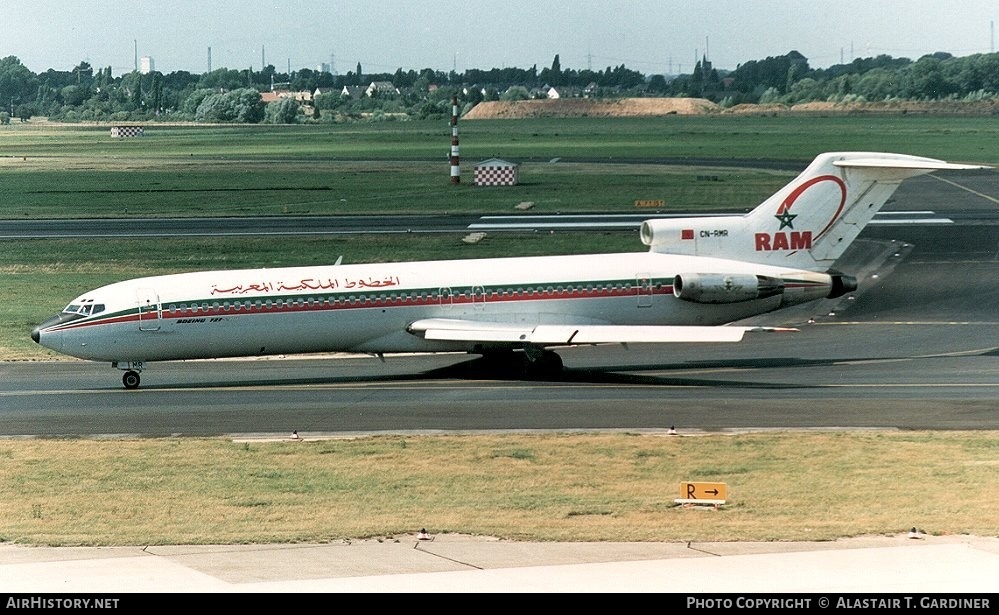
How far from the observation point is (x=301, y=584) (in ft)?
59.6

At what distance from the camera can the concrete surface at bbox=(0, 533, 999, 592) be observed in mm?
17641

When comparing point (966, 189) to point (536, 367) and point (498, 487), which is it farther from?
point (498, 487)

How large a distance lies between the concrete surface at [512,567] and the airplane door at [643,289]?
20.8m

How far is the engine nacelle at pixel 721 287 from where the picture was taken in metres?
41.5

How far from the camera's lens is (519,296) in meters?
41.3

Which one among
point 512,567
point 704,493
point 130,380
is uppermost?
point 512,567

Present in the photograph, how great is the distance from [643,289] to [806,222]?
5.87m

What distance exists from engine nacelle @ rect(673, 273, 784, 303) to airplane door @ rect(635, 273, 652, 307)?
76cm

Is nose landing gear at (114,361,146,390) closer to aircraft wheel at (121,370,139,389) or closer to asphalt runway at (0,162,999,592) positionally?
aircraft wheel at (121,370,139,389)

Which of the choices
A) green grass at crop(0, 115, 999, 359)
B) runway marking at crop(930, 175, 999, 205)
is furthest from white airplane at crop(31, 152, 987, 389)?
runway marking at crop(930, 175, 999, 205)

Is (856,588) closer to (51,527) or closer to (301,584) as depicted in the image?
(301,584)

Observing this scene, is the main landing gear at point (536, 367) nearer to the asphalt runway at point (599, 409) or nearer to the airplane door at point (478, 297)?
the asphalt runway at point (599, 409)

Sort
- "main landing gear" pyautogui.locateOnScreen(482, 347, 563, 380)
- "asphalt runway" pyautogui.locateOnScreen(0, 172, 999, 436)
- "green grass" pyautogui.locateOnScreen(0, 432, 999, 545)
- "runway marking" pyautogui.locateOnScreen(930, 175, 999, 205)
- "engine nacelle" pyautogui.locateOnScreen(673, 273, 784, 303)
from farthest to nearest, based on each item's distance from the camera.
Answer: "runway marking" pyautogui.locateOnScreen(930, 175, 999, 205)
"engine nacelle" pyautogui.locateOnScreen(673, 273, 784, 303)
"main landing gear" pyautogui.locateOnScreen(482, 347, 563, 380)
"asphalt runway" pyautogui.locateOnScreen(0, 172, 999, 436)
"green grass" pyautogui.locateOnScreen(0, 432, 999, 545)

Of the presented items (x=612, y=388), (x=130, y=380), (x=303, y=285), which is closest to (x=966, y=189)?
(x=612, y=388)
